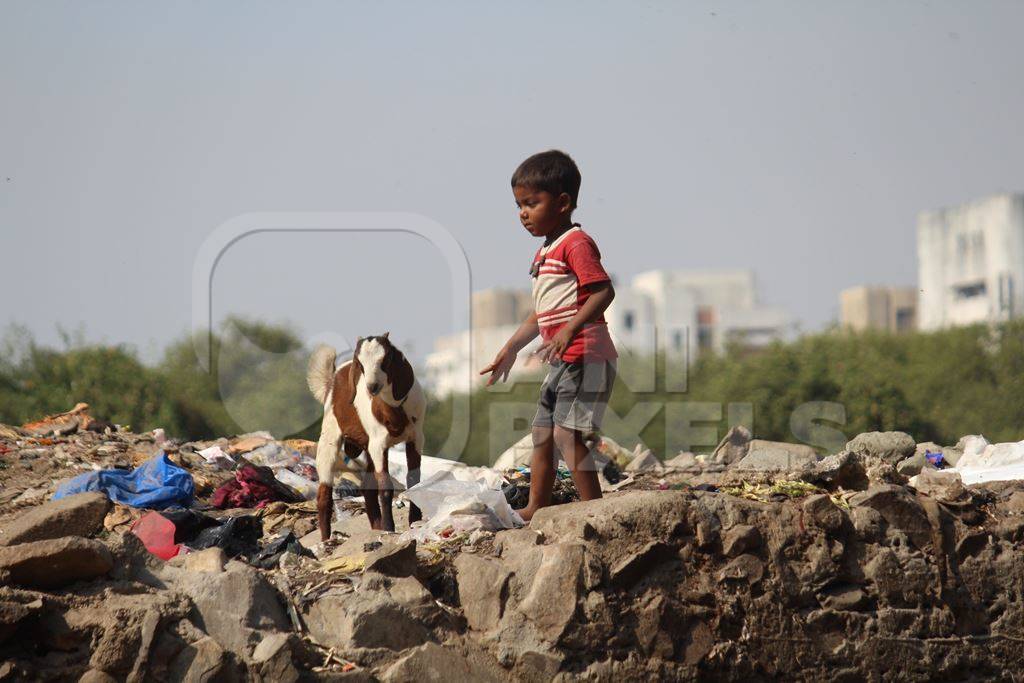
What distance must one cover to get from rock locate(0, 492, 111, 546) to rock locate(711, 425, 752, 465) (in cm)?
425

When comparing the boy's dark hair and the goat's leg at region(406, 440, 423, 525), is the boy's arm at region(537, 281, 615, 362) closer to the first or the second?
A: the boy's dark hair

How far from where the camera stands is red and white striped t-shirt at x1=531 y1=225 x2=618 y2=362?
4930mm

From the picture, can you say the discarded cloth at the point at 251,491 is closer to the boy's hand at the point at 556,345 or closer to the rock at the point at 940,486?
the boy's hand at the point at 556,345

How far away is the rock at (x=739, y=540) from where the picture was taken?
468 centimetres

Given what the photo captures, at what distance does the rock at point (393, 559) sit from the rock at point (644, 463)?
3.24 meters

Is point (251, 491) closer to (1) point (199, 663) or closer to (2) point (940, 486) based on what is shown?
(1) point (199, 663)

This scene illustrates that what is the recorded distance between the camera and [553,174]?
5.02 metres

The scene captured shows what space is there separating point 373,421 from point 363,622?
1.49 meters

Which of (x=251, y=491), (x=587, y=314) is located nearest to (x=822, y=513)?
(x=587, y=314)

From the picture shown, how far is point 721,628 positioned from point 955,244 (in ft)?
198

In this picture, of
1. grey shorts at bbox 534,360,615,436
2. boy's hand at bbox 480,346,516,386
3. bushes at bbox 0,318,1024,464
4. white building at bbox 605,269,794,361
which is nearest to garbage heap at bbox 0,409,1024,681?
grey shorts at bbox 534,360,615,436

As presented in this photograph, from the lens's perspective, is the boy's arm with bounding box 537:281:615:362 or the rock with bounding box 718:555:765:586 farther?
the boy's arm with bounding box 537:281:615:362

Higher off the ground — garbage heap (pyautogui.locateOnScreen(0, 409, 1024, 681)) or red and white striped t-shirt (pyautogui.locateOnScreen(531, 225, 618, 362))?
red and white striped t-shirt (pyautogui.locateOnScreen(531, 225, 618, 362))

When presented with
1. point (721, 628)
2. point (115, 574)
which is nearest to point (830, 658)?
point (721, 628)
